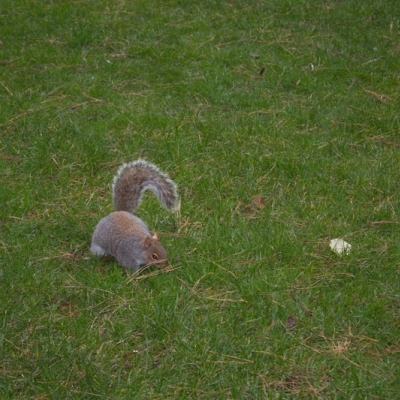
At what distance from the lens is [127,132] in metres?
5.40

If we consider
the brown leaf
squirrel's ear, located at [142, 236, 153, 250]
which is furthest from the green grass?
squirrel's ear, located at [142, 236, 153, 250]

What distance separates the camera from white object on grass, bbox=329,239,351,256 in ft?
13.0

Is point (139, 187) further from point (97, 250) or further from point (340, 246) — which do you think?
point (340, 246)

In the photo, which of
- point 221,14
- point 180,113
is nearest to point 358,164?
point 180,113

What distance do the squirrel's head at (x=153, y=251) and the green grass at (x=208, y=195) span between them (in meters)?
0.07

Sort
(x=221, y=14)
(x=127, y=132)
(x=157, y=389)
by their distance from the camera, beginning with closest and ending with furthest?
(x=157, y=389)
(x=127, y=132)
(x=221, y=14)

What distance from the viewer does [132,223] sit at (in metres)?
4.00

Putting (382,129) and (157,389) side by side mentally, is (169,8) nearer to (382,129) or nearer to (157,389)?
(382,129)

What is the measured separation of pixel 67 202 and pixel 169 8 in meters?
3.73

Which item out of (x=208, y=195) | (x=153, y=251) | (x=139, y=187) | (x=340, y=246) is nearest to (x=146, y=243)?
(x=153, y=251)

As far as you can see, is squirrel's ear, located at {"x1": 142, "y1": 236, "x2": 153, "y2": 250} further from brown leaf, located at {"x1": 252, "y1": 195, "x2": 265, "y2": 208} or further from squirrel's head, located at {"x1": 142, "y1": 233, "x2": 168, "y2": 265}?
brown leaf, located at {"x1": 252, "y1": 195, "x2": 265, "y2": 208}

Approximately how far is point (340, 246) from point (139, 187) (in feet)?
3.55

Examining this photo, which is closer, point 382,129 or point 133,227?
point 133,227

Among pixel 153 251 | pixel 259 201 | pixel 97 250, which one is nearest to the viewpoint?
pixel 153 251
